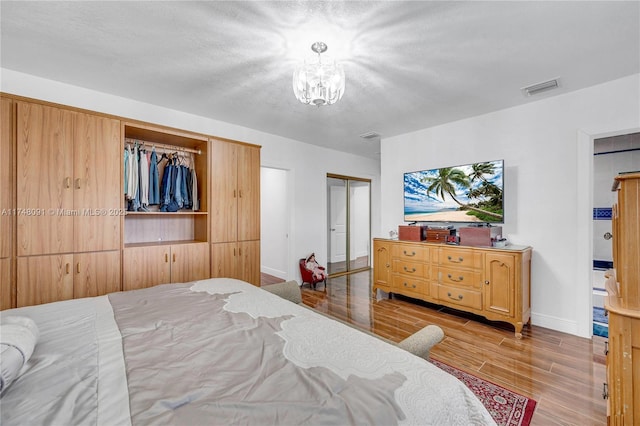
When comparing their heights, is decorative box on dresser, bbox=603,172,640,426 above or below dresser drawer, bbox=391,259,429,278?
above

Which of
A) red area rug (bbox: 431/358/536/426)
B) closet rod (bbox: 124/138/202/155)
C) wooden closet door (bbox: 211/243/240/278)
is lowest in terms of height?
red area rug (bbox: 431/358/536/426)

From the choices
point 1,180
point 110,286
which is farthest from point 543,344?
point 1,180

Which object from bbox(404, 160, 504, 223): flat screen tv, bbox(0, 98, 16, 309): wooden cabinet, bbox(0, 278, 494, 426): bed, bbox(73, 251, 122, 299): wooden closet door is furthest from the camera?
bbox(404, 160, 504, 223): flat screen tv

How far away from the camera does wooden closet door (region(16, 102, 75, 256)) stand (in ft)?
7.34

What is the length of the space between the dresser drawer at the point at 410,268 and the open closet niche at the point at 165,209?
8.16 feet

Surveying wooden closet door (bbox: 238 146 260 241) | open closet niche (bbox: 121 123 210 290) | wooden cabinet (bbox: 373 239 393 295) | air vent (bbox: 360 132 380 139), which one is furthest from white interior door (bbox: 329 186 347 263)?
open closet niche (bbox: 121 123 210 290)

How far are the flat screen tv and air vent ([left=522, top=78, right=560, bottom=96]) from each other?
29.5 inches

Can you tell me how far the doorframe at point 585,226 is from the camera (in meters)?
2.78

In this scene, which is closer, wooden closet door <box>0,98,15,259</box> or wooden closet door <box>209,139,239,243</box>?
wooden closet door <box>0,98,15,259</box>

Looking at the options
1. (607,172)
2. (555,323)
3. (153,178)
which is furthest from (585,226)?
(153,178)

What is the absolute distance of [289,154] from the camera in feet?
15.2

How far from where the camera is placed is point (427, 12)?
173 centimetres

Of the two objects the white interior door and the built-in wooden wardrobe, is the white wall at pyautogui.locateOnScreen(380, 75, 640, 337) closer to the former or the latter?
the white interior door

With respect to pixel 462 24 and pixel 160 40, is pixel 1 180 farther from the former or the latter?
pixel 462 24
